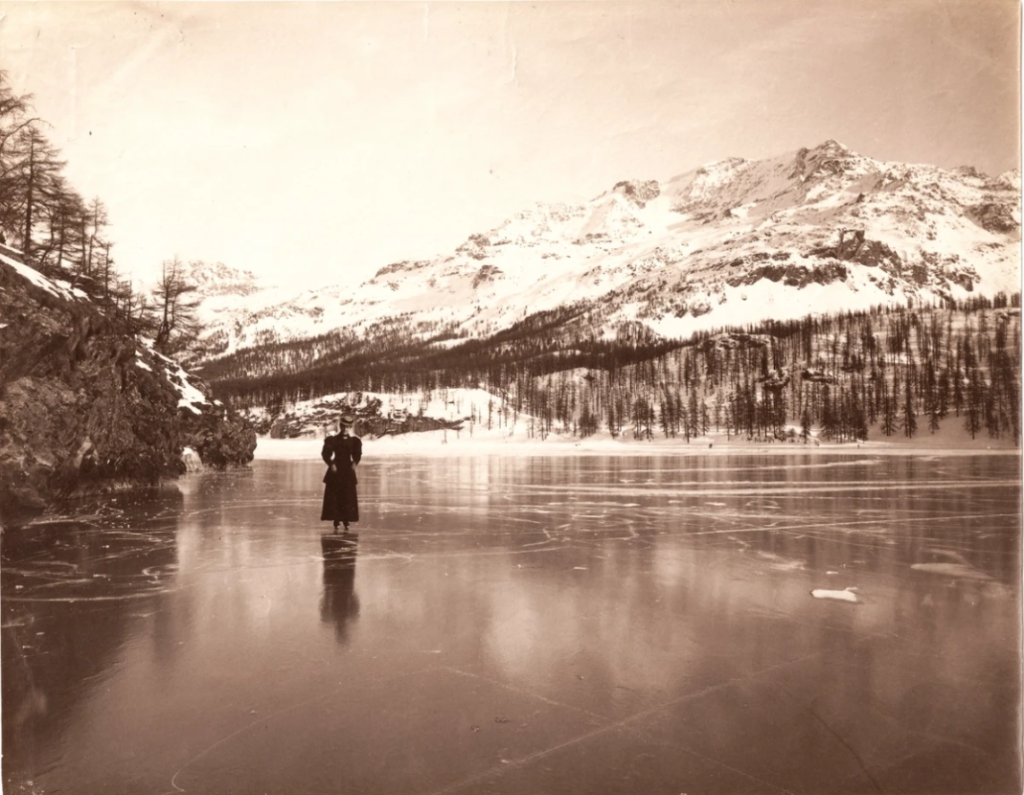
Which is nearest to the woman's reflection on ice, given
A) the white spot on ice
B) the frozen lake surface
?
the frozen lake surface

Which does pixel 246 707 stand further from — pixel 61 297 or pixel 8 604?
pixel 61 297

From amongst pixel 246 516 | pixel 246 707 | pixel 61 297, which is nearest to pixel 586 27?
pixel 246 707

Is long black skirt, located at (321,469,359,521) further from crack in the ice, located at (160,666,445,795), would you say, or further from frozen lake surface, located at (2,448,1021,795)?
crack in the ice, located at (160,666,445,795)

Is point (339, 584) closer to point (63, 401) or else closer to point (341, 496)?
point (341, 496)

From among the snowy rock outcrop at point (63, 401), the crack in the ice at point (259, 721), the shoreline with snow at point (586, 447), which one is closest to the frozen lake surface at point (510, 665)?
the crack in the ice at point (259, 721)

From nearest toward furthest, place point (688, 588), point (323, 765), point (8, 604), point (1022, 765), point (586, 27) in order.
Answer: point (323, 765)
point (1022, 765)
point (8, 604)
point (688, 588)
point (586, 27)

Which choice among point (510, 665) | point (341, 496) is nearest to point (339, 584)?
point (510, 665)
